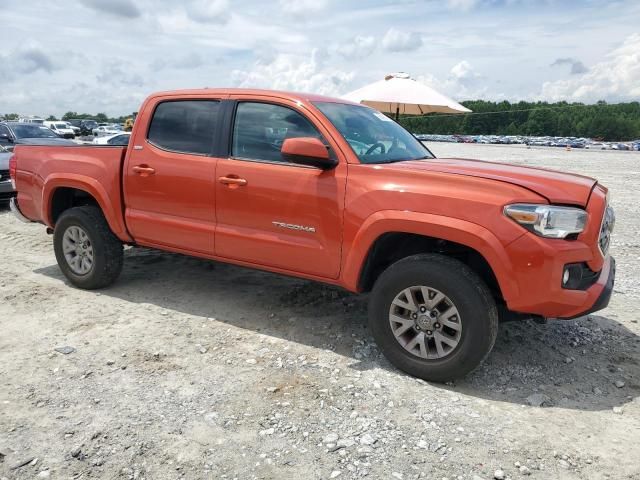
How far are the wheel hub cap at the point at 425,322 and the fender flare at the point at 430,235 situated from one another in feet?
1.12

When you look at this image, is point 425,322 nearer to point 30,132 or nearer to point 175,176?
point 175,176

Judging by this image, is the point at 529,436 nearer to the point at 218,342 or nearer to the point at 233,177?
the point at 218,342

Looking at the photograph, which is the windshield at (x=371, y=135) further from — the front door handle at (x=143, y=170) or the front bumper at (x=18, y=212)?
the front bumper at (x=18, y=212)

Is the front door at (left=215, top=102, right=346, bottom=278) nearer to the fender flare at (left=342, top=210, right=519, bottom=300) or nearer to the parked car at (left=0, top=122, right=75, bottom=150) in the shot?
the fender flare at (left=342, top=210, right=519, bottom=300)

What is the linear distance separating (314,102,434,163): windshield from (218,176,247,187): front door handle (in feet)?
2.63

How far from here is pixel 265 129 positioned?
4168mm

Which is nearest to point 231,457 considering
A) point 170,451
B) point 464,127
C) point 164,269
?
point 170,451

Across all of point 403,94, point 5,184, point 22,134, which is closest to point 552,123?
point 403,94

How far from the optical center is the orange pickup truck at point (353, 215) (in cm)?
316

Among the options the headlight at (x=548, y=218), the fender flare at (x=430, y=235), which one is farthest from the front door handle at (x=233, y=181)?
the headlight at (x=548, y=218)

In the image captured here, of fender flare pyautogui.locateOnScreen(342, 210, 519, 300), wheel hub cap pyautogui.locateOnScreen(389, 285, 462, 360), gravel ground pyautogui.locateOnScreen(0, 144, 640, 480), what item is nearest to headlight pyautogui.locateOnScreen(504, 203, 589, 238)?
fender flare pyautogui.locateOnScreen(342, 210, 519, 300)

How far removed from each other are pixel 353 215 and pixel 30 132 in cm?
1397

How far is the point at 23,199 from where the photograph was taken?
5.59 meters

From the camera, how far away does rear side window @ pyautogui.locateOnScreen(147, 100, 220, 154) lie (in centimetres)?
440
